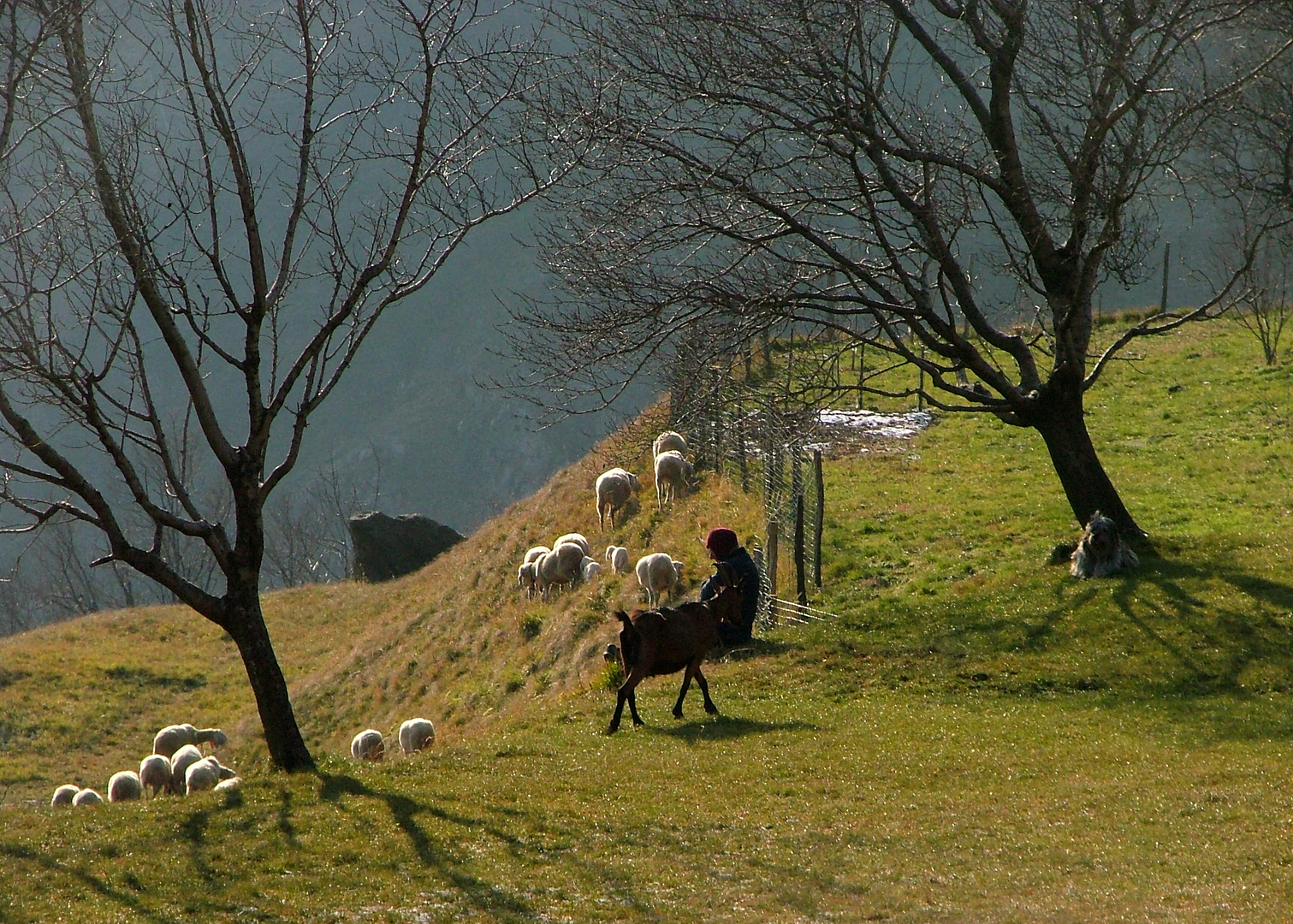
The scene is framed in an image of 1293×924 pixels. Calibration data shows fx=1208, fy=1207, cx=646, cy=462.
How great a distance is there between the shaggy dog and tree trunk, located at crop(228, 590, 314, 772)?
35.1 feet

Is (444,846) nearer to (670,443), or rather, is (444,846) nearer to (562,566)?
(562,566)

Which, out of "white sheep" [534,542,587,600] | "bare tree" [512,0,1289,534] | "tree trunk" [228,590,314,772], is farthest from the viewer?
"white sheep" [534,542,587,600]

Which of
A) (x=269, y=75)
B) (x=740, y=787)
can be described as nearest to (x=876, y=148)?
(x=269, y=75)

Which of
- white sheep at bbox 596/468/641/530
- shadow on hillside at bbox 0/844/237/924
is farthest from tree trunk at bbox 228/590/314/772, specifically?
white sheep at bbox 596/468/641/530

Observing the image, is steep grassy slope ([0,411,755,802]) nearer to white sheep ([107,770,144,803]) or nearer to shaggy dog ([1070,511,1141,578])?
white sheep ([107,770,144,803])

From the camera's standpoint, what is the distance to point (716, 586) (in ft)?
47.1

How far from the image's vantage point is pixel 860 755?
11094mm

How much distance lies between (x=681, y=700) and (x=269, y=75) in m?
7.62

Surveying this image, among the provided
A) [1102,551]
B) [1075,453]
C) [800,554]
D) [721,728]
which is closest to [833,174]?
[1075,453]

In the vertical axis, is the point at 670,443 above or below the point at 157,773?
above

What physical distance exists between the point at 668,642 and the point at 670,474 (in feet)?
45.9

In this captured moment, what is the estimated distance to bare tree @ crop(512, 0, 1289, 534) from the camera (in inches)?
590

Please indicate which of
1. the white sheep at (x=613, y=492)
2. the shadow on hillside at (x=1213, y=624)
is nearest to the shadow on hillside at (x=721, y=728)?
the shadow on hillside at (x=1213, y=624)

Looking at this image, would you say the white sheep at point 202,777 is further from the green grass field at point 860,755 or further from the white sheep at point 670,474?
the white sheep at point 670,474
